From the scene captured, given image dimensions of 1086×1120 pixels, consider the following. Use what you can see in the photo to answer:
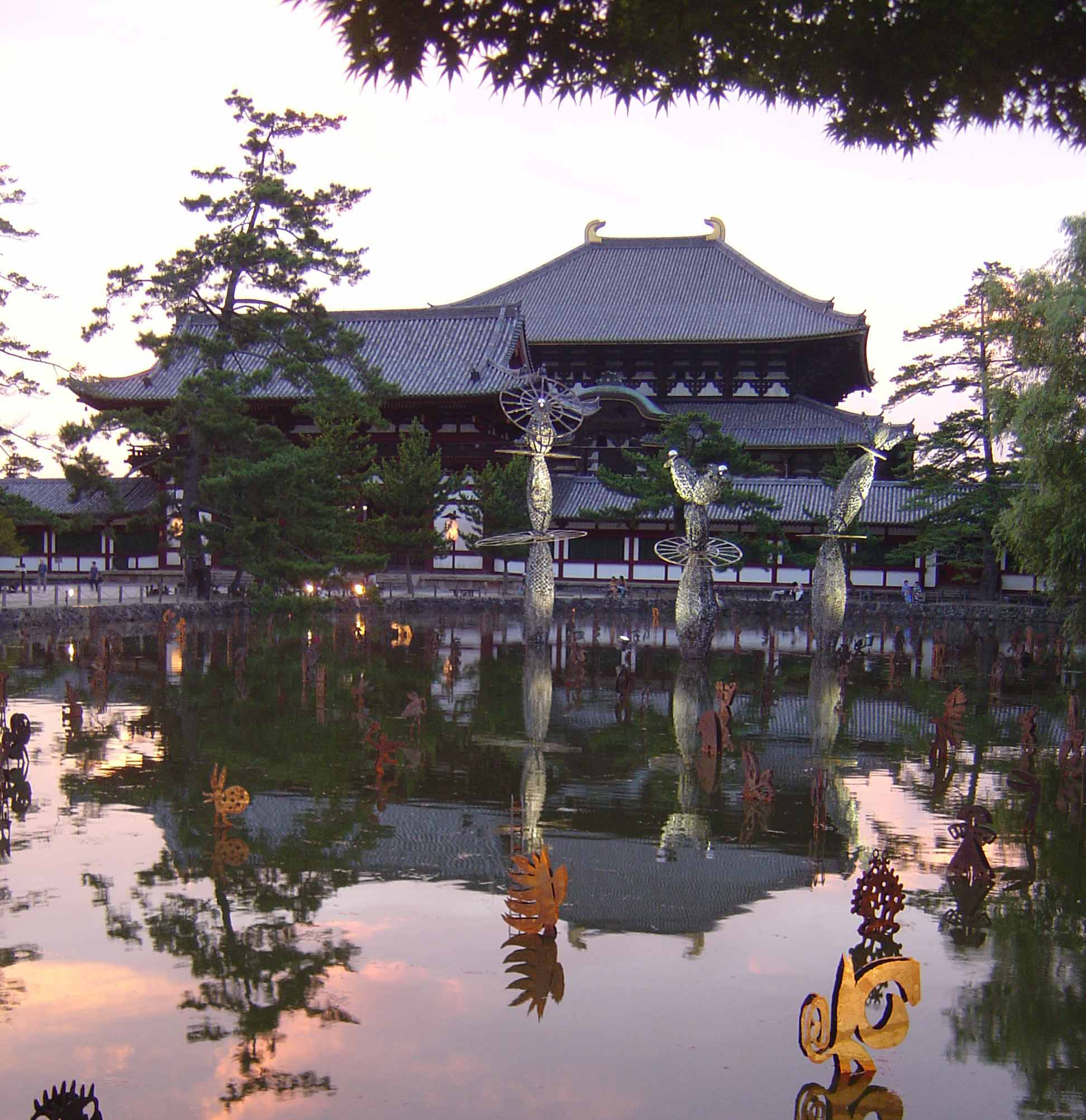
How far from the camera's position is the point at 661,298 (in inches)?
2281

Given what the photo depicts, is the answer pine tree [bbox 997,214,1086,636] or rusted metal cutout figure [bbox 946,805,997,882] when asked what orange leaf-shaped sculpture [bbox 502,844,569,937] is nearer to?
rusted metal cutout figure [bbox 946,805,997,882]

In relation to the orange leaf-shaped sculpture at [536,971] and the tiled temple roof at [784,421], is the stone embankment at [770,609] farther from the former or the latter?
the orange leaf-shaped sculpture at [536,971]

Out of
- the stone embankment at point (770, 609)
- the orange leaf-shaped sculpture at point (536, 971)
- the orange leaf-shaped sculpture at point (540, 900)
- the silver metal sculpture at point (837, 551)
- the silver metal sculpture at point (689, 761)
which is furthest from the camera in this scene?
the stone embankment at point (770, 609)

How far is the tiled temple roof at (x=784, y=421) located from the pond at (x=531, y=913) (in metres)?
29.1

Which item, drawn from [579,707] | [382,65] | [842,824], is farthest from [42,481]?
[382,65]

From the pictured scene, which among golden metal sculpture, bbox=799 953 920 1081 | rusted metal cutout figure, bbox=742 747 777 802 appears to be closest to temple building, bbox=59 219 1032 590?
rusted metal cutout figure, bbox=742 747 777 802

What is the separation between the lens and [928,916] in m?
10.5

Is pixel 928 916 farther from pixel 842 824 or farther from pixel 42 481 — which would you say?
pixel 42 481

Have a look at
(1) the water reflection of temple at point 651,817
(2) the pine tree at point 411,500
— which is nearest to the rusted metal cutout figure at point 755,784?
(1) the water reflection of temple at point 651,817

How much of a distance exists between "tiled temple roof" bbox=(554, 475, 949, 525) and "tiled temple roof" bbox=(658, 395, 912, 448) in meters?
1.62

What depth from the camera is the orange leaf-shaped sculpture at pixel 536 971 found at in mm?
8703

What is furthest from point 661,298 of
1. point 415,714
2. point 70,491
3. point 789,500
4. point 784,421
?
point 415,714

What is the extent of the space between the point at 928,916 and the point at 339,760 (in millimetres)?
8393

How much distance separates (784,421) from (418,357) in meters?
15.4
